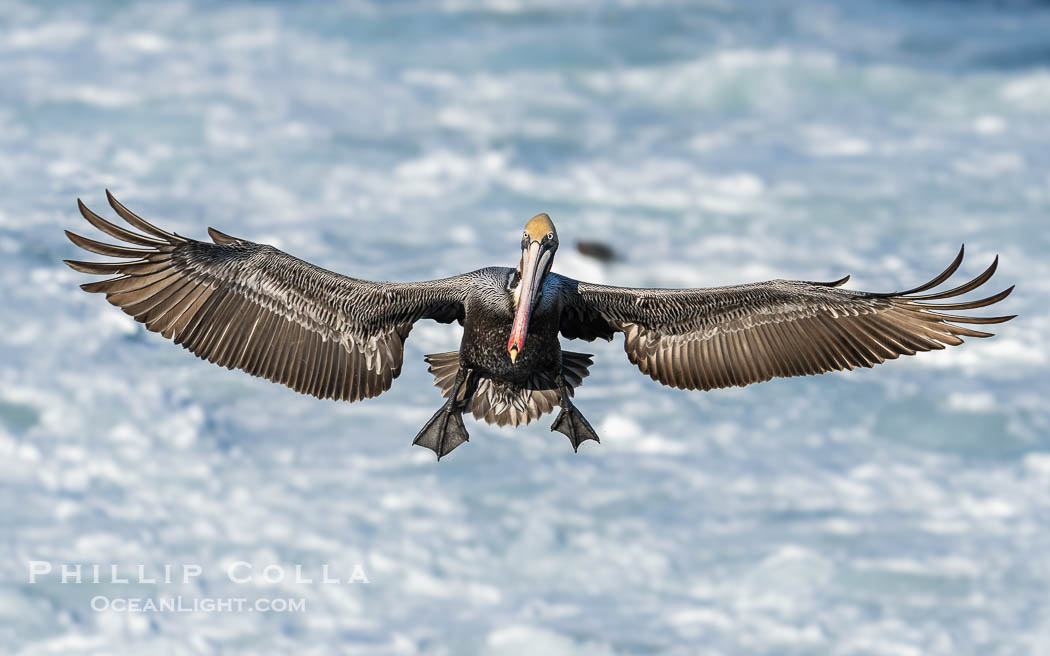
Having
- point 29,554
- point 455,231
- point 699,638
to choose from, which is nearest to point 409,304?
point 699,638

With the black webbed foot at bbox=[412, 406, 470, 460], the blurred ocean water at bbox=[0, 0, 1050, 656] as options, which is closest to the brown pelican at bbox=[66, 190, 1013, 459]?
the black webbed foot at bbox=[412, 406, 470, 460]

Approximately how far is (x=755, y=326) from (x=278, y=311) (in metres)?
4.64

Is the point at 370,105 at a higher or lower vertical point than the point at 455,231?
higher

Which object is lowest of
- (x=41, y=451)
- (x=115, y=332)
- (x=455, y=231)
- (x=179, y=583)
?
(x=179, y=583)

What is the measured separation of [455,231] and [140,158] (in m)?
13.6

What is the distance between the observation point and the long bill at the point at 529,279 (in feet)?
42.2

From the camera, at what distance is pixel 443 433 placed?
46.9ft

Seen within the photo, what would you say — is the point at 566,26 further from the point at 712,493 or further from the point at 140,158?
the point at 712,493

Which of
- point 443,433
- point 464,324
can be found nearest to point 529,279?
point 464,324

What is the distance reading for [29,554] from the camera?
144ft

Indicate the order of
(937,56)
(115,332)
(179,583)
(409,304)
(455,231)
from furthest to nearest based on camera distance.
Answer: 1. (937,56)
2. (455,231)
3. (115,332)
4. (179,583)
5. (409,304)

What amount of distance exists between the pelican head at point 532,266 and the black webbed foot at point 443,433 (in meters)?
1.33

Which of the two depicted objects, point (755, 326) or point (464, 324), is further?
point (755, 326)

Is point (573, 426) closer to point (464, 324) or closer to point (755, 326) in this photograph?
point (464, 324)
